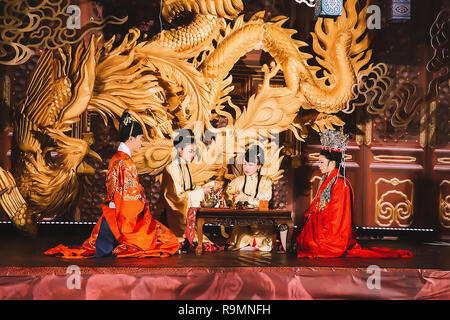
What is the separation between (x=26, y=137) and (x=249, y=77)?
229 centimetres

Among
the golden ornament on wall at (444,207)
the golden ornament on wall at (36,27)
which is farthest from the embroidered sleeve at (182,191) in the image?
the golden ornament on wall at (444,207)

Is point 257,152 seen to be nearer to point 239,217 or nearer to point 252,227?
point 252,227

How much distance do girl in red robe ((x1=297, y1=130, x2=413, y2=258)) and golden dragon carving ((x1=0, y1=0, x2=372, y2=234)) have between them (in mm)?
943

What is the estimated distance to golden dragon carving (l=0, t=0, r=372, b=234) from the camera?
18.1ft

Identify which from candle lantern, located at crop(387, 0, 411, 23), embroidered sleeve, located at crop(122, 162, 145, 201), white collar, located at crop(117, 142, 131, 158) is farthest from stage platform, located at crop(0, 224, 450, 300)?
candle lantern, located at crop(387, 0, 411, 23)

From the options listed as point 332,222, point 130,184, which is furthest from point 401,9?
point 130,184

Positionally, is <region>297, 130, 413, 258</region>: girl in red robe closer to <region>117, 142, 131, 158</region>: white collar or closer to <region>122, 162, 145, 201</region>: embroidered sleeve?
<region>122, 162, 145, 201</region>: embroidered sleeve

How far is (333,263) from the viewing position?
4375mm

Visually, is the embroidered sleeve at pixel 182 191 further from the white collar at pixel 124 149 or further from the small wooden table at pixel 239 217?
the white collar at pixel 124 149

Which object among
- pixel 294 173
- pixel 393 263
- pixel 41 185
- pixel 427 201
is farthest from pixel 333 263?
pixel 41 185

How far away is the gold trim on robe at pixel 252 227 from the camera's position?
5145 millimetres

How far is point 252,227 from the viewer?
5.21m
